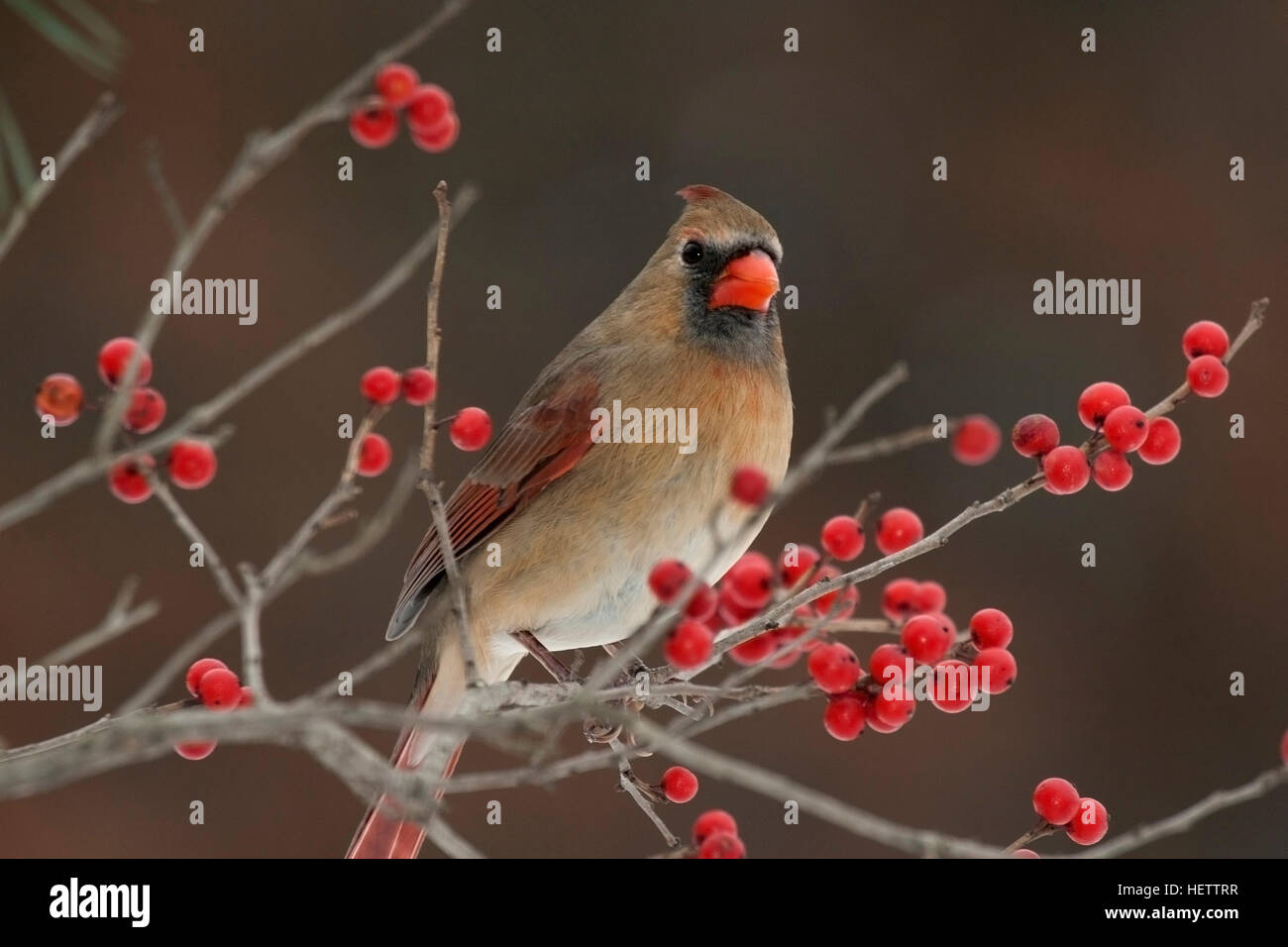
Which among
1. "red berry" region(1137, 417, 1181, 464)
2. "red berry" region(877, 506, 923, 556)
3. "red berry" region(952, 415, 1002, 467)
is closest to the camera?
"red berry" region(952, 415, 1002, 467)

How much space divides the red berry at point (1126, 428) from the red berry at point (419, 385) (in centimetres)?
60

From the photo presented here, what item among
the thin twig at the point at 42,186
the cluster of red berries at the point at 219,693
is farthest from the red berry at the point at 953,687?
the thin twig at the point at 42,186

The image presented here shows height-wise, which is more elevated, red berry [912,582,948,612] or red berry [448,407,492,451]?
red berry [448,407,492,451]

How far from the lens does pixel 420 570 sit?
1.91 meters

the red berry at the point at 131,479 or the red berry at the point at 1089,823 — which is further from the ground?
the red berry at the point at 131,479

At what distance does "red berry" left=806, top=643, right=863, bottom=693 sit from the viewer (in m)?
1.24

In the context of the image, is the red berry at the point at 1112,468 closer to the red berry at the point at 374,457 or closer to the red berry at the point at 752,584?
the red berry at the point at 752,584

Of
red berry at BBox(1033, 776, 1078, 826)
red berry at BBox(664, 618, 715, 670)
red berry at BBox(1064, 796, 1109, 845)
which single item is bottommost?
red berry at BBox(1064, 796, 1109, 845)

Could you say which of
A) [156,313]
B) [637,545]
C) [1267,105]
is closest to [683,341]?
[637,545]

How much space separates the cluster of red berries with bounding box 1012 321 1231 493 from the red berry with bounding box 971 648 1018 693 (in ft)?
0.50

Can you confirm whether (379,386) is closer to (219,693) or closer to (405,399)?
(405,399)

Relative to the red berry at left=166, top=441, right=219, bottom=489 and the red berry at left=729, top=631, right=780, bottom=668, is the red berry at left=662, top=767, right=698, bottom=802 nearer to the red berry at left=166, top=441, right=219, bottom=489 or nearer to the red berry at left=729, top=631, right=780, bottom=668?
the red berry at left=729, top=631, right=780, bottom=668

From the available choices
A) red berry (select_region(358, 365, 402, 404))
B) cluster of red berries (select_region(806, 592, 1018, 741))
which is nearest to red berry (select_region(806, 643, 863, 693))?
cluster of red berries (select_region(806, 592, 1018, 741))

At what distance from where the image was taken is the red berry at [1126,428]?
1309mm
